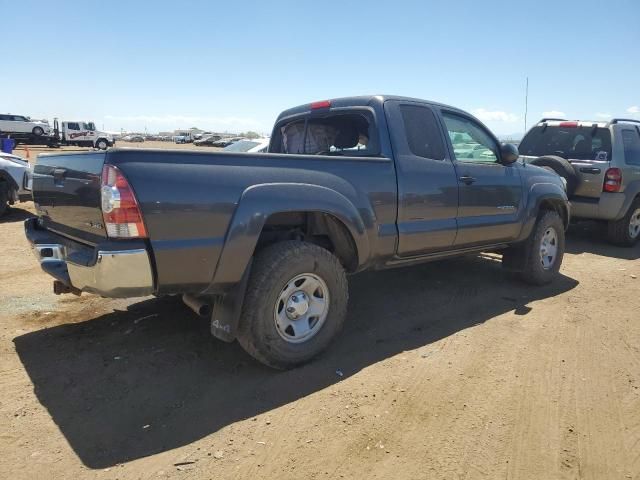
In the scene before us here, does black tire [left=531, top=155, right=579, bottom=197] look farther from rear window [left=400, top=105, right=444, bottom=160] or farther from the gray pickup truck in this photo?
rear window [left=400, top=105, right=444, bottom=160]

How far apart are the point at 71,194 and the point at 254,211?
1.19 metres

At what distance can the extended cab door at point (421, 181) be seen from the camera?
158 inches

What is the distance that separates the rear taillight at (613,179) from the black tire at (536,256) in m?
2.50

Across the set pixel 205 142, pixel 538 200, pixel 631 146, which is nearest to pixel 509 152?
pixel 538 200

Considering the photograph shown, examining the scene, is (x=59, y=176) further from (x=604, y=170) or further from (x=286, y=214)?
(x=604, y=170)

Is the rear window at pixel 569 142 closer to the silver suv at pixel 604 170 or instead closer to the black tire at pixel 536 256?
the silver suv at pixel 604 170

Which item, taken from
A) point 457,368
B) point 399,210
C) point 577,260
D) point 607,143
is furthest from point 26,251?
point 607,143

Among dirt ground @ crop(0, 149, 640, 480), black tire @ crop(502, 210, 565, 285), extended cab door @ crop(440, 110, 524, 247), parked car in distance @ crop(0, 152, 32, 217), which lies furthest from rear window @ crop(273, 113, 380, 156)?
parked car in distance @ crop(0, 152, 32, 217)

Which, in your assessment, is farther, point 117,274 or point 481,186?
point 481,186

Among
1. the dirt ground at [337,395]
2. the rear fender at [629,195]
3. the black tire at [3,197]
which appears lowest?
the dirt ground at [337,395]

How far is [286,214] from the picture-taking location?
11.6 ft

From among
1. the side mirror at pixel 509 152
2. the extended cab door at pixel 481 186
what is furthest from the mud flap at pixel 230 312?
the side mirror at pixel 509 152

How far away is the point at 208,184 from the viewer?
114 inches

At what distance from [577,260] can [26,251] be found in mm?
7677
